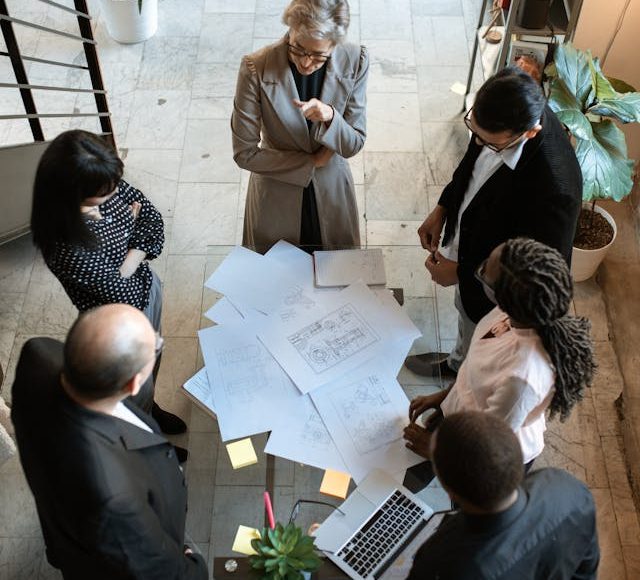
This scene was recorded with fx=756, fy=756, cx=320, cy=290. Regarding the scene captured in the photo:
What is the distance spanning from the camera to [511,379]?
190 centimetres

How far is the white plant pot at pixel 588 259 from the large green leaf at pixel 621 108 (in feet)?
2.25

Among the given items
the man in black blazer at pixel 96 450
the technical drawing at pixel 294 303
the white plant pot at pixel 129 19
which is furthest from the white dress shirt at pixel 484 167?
the white plant pot at pixel 129 19

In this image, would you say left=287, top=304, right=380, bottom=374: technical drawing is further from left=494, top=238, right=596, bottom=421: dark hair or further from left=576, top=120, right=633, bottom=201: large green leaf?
left=576, top=120, right=633, bottom=201: large green leaf

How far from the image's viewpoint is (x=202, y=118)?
4.47m

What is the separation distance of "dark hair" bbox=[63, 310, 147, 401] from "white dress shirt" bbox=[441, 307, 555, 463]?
35.4 inches

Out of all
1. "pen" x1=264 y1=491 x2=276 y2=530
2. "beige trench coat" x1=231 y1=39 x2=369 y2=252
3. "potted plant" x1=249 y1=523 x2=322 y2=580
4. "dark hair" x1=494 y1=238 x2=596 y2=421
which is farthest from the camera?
"beige trench coat" x1=231 y1=39 x2=369 y2=252

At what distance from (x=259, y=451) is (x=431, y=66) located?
10.6 ft

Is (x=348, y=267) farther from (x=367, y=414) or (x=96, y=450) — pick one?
(x=96, y=450)

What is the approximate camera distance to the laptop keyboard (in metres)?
2.06

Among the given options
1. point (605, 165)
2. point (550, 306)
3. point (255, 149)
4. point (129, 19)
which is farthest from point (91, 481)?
point (129, 19)

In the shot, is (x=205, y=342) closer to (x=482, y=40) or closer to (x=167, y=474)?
(x=167, y=474)

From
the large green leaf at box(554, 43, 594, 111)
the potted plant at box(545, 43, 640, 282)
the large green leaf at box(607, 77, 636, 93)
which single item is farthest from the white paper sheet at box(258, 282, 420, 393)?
the large green leaf at box(607, 77, 636, 93)

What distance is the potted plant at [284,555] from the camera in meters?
1.95

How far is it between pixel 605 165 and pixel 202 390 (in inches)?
74.0
